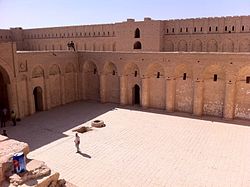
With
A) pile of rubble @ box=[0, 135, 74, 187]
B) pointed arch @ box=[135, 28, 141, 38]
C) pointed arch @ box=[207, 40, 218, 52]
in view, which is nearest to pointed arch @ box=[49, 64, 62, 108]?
pointed arch @ box=[135, 28, 141, 38]

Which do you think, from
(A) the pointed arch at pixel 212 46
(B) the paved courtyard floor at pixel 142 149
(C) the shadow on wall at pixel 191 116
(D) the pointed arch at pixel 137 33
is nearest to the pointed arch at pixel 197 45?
(A) the pointed arch at pixel 212 46

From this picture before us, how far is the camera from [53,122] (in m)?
19.6

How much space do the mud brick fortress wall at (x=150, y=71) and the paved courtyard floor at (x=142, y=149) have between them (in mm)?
2037

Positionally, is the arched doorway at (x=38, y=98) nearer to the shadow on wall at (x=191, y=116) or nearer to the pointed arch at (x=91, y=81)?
the pointed arch at (x=91, y=81)

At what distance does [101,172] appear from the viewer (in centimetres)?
1178

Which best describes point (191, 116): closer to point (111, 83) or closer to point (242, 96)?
point (242, 96)

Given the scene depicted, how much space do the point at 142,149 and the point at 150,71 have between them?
999cm

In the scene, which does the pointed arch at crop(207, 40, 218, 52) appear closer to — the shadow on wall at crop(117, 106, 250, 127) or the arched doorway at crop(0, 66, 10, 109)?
the shadow on wall at crop(117, 106, 250, 127)

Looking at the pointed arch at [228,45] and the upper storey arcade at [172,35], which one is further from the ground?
the upper storey arcade at [172,35]

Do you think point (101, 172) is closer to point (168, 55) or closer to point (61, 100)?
point (168, 55)

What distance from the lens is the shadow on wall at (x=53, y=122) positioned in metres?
16.3

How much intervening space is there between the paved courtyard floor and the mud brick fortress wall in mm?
2037

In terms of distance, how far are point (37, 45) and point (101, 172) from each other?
126 feet

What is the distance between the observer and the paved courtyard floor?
443 inches
